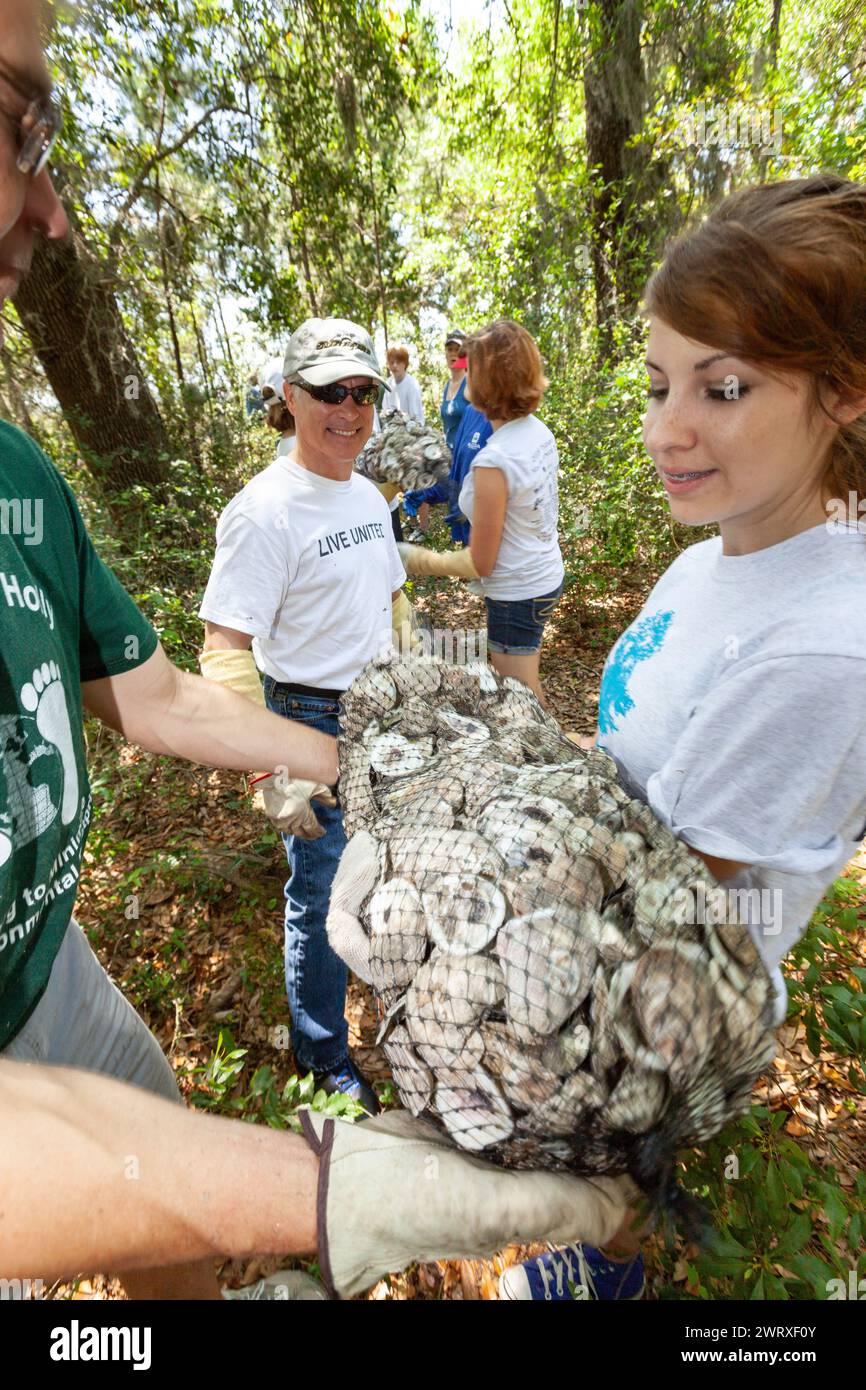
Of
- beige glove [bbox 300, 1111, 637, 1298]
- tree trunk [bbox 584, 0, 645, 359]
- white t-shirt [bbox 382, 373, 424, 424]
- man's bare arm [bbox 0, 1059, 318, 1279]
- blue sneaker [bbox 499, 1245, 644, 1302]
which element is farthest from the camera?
white t-shirt [bbox 382, 373, 424, 424]

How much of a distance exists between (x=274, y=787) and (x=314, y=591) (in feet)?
2.28

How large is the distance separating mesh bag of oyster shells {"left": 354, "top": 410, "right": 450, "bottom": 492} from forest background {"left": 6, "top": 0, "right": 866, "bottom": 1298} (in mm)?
1338

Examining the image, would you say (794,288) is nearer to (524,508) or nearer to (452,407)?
(524,508)

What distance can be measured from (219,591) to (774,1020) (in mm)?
1793

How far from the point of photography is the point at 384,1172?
952 mm

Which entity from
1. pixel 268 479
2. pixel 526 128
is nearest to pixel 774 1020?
pixel 268 479

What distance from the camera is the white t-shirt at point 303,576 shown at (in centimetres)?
204

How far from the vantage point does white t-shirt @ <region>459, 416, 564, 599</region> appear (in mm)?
3098

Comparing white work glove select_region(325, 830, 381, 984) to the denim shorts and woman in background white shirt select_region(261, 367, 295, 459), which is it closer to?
woman in background white shirt select_region(261, 367, 295, 459)

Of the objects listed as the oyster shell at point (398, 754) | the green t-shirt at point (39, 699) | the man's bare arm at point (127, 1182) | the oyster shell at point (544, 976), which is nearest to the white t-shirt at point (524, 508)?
the oyster shell at point (398, 754)

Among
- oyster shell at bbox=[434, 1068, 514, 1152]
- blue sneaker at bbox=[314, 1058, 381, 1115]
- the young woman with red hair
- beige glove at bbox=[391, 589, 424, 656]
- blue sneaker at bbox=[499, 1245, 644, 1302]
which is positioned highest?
the young woman with red hair

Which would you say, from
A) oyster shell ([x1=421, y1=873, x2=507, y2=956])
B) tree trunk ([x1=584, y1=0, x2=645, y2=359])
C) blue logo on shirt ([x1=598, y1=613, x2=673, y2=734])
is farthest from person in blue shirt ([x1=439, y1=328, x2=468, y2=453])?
oyster shell ([x1=421, y1=873, x2=507, y2=956])

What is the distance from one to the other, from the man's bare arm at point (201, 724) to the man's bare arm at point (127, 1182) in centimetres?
91

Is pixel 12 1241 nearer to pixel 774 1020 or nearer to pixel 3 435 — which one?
pixel 774 1020
